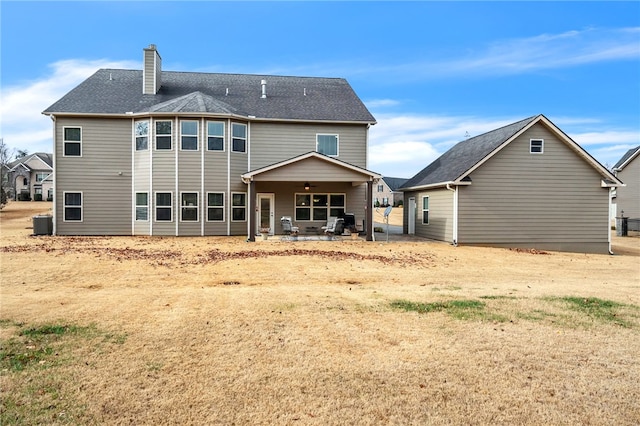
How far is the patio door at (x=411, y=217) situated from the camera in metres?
23.9

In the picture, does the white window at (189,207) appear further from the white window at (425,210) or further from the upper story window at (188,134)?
the white window at (425,210)

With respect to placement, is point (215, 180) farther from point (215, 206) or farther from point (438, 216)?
point (438, 216)

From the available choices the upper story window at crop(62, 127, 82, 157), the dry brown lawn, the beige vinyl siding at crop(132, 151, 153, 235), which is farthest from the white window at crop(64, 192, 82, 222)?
the dry brown lawn

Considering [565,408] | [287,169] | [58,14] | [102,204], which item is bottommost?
[565,408]

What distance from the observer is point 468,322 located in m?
6.27

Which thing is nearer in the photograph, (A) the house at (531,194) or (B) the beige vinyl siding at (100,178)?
(A) the house at (531,194)

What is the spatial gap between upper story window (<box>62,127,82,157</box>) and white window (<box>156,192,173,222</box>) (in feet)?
14.9

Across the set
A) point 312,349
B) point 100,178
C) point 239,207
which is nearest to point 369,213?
point 239,207

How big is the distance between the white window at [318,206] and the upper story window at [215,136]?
4.62 meters

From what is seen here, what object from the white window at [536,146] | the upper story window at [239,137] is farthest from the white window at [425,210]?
the upper story window at [239,137]

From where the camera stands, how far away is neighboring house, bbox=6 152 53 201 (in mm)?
58062

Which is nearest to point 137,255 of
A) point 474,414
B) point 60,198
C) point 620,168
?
point 60,198

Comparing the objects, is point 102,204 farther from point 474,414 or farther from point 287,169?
point 474,414

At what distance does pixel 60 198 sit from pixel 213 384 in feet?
66.2
